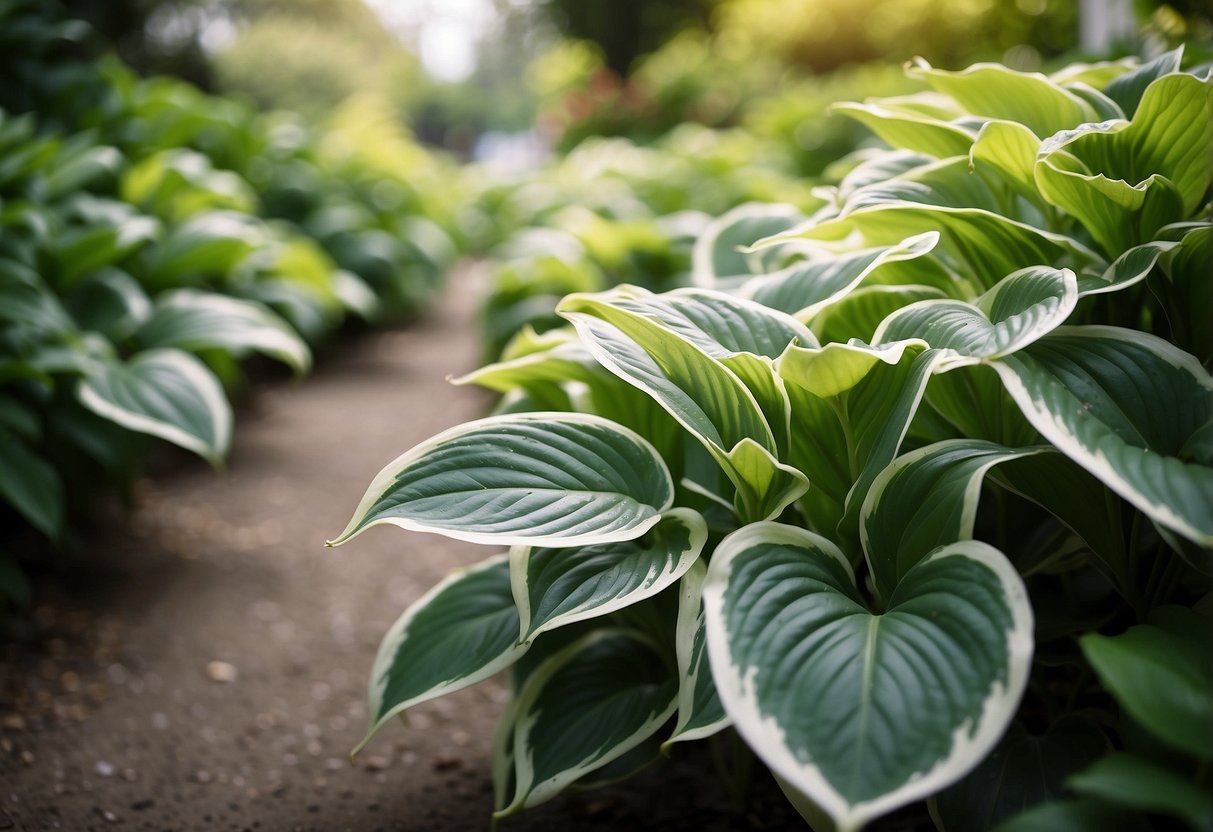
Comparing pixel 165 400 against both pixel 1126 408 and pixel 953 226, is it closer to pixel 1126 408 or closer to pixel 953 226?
pixel 953 226

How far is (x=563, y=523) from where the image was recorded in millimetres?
1120

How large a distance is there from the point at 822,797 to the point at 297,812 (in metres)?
1.06

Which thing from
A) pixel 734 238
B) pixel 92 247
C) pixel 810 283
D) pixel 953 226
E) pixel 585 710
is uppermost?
pixel 953 226

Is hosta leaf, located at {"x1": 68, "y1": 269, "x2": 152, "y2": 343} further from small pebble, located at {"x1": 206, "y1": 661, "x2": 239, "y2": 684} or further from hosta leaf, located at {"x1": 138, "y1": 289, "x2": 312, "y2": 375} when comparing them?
small pebble, located at {"x1": 206, "y1": 661, "x2": 239, "y2": 684}

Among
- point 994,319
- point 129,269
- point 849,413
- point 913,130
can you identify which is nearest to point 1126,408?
point 994,319

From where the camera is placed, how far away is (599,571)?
3.94ft

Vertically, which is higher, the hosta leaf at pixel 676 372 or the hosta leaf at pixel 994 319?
the hosta leaf at pixel 994 319

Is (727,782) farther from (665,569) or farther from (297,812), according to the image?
(297,812)

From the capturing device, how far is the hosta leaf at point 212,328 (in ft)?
7.95

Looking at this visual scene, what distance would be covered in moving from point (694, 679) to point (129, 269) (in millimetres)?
2418

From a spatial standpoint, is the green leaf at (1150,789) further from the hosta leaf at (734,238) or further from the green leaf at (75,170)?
the green leaf at (75,170)

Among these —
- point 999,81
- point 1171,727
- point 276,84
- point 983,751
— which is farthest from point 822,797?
point 276,84

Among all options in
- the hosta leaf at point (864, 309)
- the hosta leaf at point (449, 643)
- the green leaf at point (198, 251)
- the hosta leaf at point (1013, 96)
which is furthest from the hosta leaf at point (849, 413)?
the green leaf at point (198, 251)

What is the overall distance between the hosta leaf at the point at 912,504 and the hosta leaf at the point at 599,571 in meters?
0.21
